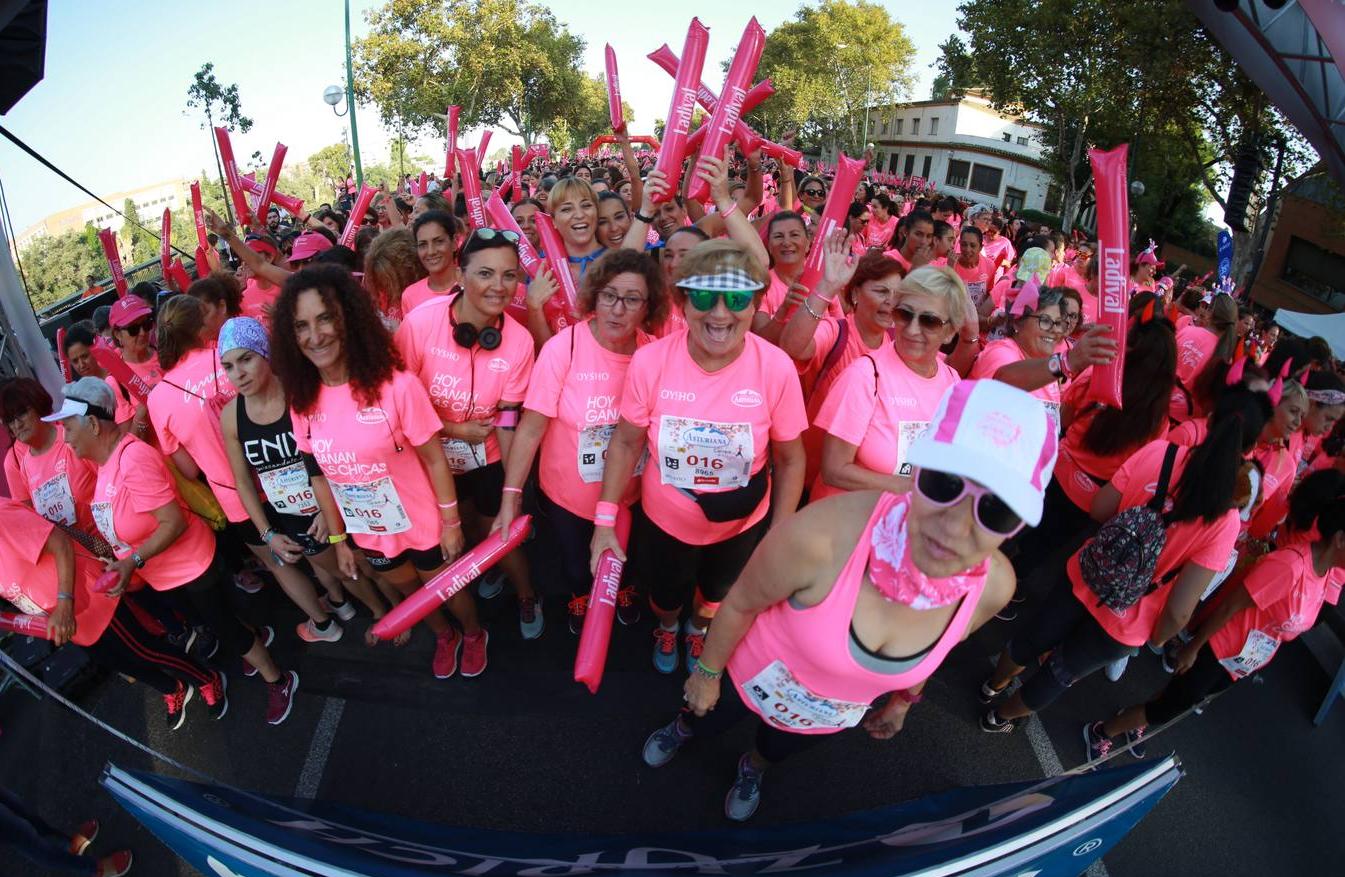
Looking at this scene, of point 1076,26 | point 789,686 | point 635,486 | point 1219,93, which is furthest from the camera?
point 1076,26

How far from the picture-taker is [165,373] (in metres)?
3.14

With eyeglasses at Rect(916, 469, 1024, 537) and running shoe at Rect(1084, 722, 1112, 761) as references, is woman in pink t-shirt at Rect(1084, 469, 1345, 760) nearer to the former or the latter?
running shoe at Rect(1084, 722, 1112, 761)

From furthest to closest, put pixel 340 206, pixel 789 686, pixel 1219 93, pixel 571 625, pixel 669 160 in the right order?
pixel 340 206, pixel 1219 93, pixel 571 625, pixel 669 160, pixel 789 686

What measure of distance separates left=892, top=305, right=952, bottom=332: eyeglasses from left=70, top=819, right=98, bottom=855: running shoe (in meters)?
3.81

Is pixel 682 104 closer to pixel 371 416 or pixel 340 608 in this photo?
pixel 371 416

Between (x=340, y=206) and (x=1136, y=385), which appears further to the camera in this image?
(x=340, y=206)

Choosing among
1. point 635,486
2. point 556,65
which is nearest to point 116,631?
point 635,486

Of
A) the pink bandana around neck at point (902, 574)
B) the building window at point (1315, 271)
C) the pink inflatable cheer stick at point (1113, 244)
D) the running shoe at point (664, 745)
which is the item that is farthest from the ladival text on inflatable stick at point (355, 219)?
the building window at point (1315, 271)

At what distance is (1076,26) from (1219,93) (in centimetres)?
390

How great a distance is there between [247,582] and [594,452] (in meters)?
2.77

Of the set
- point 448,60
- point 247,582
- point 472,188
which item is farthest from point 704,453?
point 448,60

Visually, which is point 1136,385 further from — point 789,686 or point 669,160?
point 669,160

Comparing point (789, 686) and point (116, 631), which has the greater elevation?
point (789, 686)

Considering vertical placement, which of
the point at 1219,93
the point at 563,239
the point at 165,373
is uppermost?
the point at 1219,93
